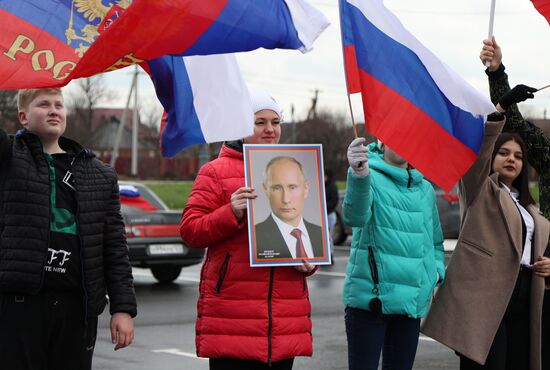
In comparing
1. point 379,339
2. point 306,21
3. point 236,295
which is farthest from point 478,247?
point 306,21

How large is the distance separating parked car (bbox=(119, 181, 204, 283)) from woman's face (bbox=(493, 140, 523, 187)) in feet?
28.2

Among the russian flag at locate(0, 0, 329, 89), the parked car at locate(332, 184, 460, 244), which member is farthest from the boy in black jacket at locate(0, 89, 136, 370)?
the parked car at locate(332, 184, 460, 244)

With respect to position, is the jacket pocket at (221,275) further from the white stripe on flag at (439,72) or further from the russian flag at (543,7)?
the russian flag at (543,7)

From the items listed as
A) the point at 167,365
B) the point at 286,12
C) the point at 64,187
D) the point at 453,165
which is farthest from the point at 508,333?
the point at 167,365

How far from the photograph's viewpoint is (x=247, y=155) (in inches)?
188

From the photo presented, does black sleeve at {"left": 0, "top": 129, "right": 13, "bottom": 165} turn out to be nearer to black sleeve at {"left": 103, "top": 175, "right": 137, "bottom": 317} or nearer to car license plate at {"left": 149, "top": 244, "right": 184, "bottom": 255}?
A: black sleeve at {"left": 103, "top": 175, "right": 137, "bottom": 317}

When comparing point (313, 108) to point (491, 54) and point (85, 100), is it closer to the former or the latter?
point (85, 100)

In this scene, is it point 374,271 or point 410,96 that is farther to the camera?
point 374,271

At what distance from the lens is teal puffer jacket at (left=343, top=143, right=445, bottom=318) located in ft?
17.7

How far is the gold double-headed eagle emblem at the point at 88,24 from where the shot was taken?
4770 millimetres

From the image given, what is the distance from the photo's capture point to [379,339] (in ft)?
17.8

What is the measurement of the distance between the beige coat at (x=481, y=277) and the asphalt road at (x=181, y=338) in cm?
281

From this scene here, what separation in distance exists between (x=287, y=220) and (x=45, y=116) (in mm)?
1208

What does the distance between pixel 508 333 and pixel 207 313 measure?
1.81 meters
